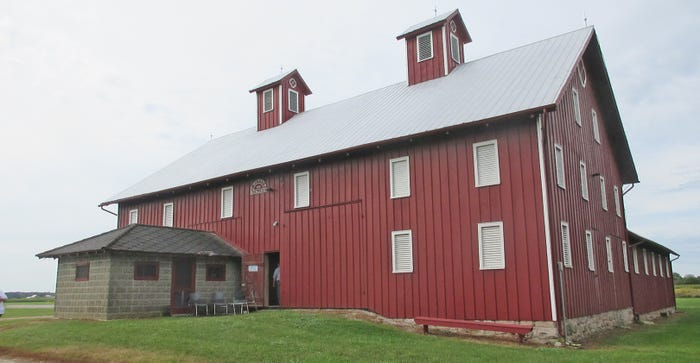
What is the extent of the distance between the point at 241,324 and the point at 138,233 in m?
8.54

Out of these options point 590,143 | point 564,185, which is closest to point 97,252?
point 564,185

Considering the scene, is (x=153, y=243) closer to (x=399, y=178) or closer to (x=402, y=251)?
(x=402, y=251)

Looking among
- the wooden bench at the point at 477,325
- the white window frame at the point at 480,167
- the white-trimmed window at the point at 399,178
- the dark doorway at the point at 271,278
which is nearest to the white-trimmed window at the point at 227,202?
the dark doorway at the point at 271,278

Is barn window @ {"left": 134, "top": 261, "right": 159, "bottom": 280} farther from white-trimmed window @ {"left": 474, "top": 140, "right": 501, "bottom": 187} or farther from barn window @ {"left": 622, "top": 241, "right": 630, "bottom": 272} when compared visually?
barn window @ {"left": 622, "top": 241, "right": 630, "bottom": 272}

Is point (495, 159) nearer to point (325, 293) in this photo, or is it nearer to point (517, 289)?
point (517, 289)

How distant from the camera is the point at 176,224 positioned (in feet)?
87.0

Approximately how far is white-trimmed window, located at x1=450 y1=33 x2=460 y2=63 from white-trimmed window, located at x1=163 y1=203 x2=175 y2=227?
46.3ft

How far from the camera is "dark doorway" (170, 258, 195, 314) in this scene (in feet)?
69.1

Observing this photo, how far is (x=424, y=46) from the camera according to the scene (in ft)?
78.0

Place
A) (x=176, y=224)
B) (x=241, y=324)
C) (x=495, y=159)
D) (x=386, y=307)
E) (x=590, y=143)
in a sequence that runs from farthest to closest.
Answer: (x=176, y=224) < (x=590, y=143) < (x=386, y=307) < (x=495, y=159) < (x=241, y=324)

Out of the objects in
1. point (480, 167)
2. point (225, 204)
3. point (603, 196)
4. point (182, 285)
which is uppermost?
point (225, 204)

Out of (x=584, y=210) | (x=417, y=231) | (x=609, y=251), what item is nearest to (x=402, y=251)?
(x=417, y=231)

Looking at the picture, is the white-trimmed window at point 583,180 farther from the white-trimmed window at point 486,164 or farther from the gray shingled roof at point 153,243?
the gray shingled roof at point 153,243

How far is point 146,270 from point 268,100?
40.8 ft
